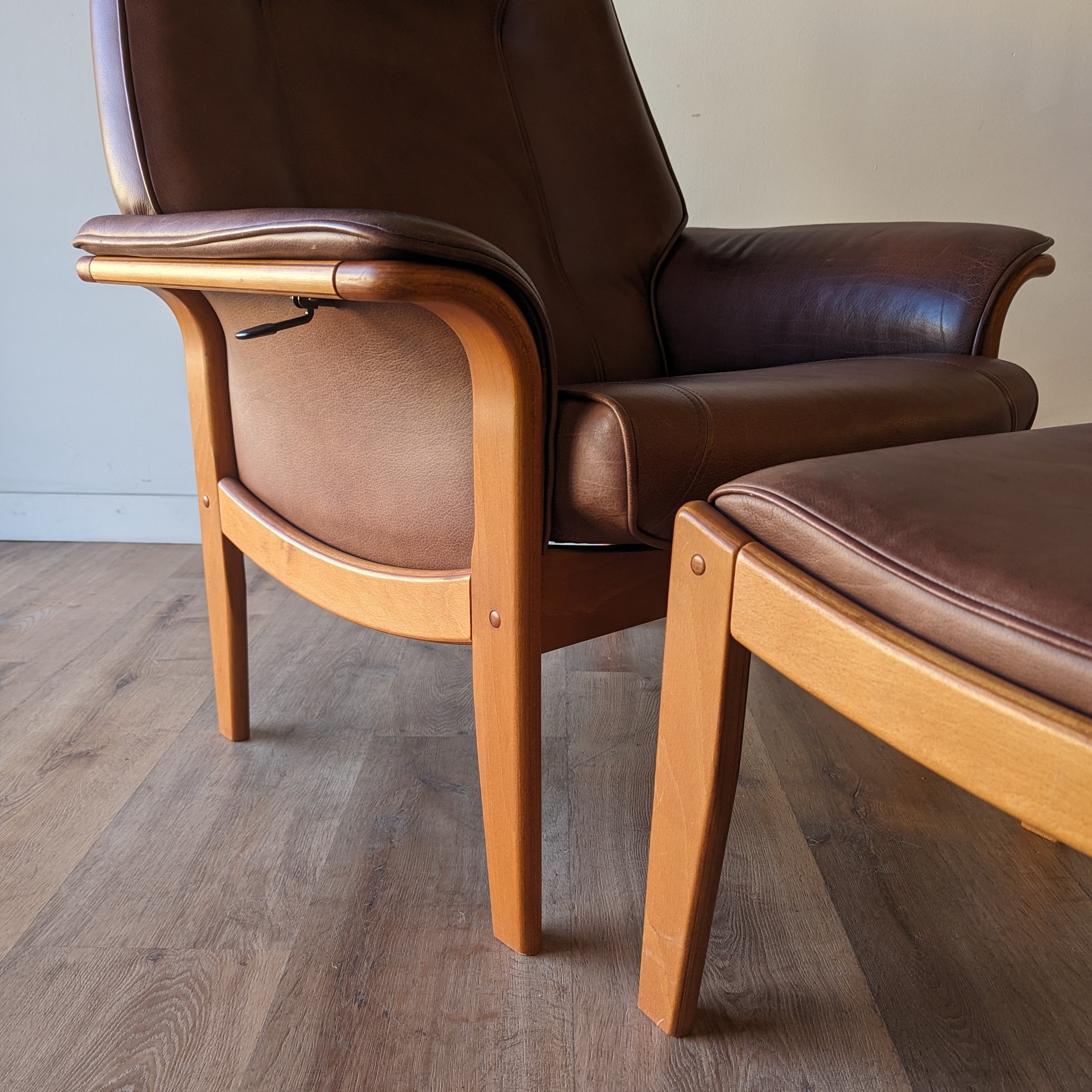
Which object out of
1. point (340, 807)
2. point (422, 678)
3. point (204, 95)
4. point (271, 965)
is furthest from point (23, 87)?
point (271, 965)

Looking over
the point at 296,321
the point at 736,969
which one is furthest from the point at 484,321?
the point at 736,969

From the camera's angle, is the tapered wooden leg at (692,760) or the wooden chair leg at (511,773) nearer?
the tapered wooden leg at (692,760)

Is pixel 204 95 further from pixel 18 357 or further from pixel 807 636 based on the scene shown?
pixel 18 357

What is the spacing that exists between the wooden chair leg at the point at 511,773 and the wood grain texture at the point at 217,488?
449 millimetres

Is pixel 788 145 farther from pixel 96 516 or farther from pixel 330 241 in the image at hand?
pixel 96 516

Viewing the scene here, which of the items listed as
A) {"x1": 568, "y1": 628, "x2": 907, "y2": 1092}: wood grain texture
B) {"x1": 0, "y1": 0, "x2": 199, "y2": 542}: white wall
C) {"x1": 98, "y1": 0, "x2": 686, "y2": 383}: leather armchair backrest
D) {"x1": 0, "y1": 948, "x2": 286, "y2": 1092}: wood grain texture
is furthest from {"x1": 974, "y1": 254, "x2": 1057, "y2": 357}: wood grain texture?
{"x1": 0, "y1": 0, "x2": 199, "y2": 542}: white wall

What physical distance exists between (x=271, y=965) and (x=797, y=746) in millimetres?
670

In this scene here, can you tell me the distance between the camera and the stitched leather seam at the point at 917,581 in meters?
0.46

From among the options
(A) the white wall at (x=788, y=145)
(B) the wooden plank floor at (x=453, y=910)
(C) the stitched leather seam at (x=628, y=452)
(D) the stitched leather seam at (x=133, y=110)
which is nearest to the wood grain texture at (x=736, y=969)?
(B) the wooden plank floor at (x=453, y=910)

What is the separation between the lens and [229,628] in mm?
1146

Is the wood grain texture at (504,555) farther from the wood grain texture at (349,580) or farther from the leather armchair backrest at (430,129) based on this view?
the leather armchair backrest at (430,129)

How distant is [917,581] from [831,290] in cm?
70

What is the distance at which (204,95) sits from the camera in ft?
3.04

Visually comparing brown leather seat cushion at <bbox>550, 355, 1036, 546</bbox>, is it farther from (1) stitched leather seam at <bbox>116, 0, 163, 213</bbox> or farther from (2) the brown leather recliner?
(1) stitched leather seam at <bbox>116, 0, 163, 213</bbox>
